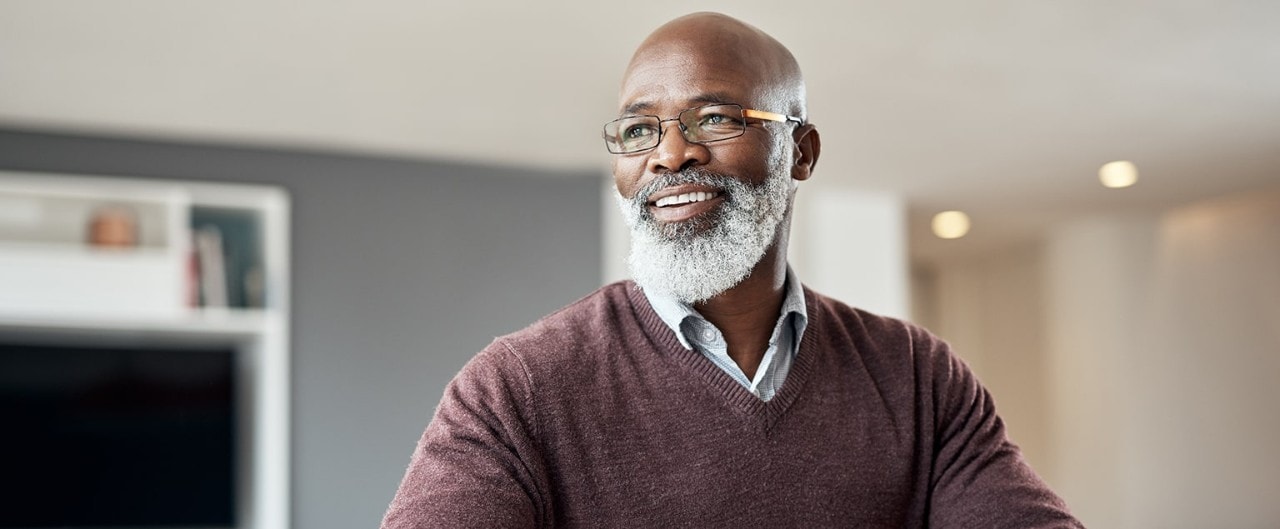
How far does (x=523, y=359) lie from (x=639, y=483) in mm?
145

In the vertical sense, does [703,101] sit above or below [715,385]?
above

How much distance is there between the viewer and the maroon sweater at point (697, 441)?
1.02 meters

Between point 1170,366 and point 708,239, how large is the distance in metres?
6.50

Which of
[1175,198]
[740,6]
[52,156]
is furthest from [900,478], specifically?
[1175,198]

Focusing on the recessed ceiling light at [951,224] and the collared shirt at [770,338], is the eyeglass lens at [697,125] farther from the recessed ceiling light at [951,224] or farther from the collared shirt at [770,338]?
the recessed ceiling light at [951,224]

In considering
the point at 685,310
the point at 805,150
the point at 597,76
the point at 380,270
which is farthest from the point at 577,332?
the point at 380,270

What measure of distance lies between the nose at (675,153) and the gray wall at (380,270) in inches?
162

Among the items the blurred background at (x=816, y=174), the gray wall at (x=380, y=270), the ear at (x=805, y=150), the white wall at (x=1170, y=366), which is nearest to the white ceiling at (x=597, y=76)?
the blurred background at (x=816, y=174)

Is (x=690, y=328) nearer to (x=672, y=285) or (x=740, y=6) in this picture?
(x=672, y=285)

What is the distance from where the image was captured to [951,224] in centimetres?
703

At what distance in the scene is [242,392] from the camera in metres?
4.82

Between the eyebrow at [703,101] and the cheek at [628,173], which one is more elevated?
the eyebrow at [703,101]

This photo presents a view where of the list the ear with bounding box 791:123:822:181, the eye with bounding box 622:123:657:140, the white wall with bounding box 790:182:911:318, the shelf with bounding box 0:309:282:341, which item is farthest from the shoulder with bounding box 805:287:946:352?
the white wall with bounding box 790:182:911:318

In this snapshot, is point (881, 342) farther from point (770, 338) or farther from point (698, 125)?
point (698, 125)
